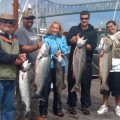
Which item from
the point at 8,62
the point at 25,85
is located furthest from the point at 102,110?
the point at 8,62

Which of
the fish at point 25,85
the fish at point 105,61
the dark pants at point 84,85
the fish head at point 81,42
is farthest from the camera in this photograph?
the dark pants at point 84,85

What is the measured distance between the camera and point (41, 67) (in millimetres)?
5988

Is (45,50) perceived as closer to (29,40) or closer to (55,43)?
(29,40)

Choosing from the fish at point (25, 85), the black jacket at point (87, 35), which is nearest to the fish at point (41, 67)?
the fish at point (25, 85)

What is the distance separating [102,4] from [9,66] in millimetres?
101725

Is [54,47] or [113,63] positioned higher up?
[54,47]

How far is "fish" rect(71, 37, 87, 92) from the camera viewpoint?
6801mm

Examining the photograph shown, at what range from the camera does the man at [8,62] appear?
550cm

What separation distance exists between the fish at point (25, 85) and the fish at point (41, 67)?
30 cm

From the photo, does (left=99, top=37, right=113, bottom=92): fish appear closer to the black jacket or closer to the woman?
the black jacket

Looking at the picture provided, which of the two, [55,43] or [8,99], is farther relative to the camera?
[55,43]

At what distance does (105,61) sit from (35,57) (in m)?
1.61

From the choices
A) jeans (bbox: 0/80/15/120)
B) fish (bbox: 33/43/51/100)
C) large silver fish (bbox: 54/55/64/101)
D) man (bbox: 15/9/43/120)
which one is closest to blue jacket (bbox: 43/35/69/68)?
large silver fish (bbox: 54/55/64/101)

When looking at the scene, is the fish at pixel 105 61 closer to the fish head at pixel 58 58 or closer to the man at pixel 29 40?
the fish head at pixel 58 58
